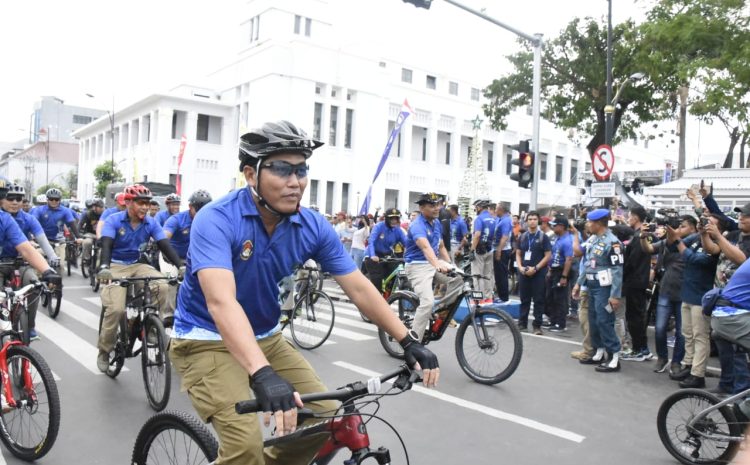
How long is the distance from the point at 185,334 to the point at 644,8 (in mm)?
17851

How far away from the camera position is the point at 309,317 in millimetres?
8555

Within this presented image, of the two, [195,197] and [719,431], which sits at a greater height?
[195,197]

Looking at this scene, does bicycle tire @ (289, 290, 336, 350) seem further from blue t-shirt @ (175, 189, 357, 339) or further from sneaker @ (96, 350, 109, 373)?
blue t-shirt @ (175, 189, 357, 339)

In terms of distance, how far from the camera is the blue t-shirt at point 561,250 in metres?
10.4

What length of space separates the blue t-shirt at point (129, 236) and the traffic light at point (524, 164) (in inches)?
341

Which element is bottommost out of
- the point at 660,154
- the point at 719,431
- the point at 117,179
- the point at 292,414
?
the point at 719,431

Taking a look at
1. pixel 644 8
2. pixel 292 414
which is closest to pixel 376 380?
pixel 292 414

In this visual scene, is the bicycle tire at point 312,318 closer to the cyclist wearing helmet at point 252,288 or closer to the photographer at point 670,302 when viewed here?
the photographer at point 670,302

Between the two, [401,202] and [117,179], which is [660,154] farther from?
[117,179]

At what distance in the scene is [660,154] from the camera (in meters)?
73.6

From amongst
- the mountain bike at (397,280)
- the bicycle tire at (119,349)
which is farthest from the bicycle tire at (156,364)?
the mountain bike at (397,280)

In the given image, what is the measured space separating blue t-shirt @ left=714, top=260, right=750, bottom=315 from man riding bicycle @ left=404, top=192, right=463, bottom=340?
3004 millimetres

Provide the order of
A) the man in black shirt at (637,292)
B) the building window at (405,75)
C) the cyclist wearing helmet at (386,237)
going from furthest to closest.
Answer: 1. the building window at (405,75)
2. the cyclist wearing helmet at (386,237)
3. the man in black shirt at (637,292)

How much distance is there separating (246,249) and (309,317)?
5.90 m
